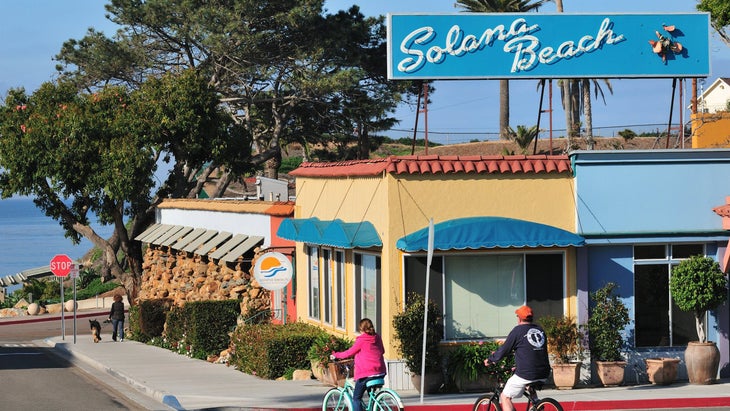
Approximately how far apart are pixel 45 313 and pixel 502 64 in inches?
1495

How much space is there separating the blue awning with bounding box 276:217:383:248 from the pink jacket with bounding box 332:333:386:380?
5.48 meters

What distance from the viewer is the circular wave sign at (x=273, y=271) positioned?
23312 millimetres

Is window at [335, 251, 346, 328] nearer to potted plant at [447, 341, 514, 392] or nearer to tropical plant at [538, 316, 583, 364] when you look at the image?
potted plant at [447, 341, 514, 392]

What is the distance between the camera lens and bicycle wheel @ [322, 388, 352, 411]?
49.5 ft

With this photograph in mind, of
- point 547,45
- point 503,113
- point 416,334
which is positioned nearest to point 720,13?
point 547,45

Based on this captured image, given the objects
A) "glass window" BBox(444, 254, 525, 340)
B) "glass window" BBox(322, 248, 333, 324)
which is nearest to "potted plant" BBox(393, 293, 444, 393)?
"glass window" BBox(444, 254, 525, 340)

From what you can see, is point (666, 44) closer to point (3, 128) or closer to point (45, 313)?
point (3, 128)

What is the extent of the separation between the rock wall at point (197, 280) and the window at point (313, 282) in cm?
309

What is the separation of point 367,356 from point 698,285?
8.17 metres

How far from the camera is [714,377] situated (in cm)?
2059

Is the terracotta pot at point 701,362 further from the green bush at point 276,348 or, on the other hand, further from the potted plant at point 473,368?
the green bush at point 276,348

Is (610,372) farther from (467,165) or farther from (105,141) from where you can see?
(105,141)

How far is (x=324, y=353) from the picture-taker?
21562 mm

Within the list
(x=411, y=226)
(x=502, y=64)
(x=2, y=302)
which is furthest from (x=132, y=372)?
(x=2, y=302)
